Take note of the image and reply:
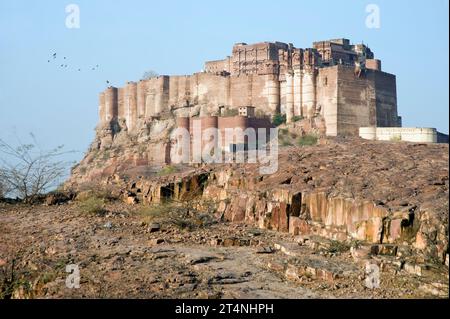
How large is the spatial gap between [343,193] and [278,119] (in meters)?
32.0

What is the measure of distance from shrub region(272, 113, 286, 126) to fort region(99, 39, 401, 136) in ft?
1.15

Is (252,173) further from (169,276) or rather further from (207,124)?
(207,124)

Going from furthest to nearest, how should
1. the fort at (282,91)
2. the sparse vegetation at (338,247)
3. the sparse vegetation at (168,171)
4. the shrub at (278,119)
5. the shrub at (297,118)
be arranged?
the shrub at (278,119)
the shrub at (297,118)
the fort at (282,91)
the sparse vegetation at (168,171)
the sparse vegetation at (338,247)

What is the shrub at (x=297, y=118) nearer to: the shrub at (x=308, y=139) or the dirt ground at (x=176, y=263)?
the shrub at (x=308, y=139)

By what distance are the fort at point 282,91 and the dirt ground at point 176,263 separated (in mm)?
28348

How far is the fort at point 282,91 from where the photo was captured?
42688mm

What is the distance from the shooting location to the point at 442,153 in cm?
1603

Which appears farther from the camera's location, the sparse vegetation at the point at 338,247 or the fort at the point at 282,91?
the fort at the point at 282,91

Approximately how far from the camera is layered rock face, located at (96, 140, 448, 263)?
38.6ft

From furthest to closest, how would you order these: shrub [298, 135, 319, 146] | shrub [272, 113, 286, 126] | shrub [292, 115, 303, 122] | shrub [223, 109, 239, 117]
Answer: shrub [223, 109, 239, 117] → shrub [272, 113, 286, 126] → shrub [292, 115, 303, 122] → shrub [298, 135, 319, 146]

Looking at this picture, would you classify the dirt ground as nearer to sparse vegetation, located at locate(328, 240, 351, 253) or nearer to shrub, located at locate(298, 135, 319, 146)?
sparse vegetation, located at locate(328, 240, 351, 253)

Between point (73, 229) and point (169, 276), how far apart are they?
4550 millimetres

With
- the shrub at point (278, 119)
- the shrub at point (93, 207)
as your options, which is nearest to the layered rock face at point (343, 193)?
the shrub at point (93, 207)

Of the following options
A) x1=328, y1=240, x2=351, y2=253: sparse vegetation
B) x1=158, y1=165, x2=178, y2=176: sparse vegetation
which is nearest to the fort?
x1=158, y1=165, x2=178, y2=176: sparse vegetation
